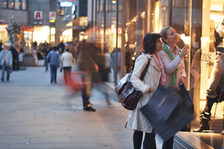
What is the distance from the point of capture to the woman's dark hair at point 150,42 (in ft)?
16.5

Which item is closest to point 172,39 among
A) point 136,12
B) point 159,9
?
point 159,9

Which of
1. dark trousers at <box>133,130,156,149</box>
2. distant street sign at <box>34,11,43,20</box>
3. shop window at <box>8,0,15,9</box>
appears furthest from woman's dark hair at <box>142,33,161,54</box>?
distant street sign at <box>34,11,43,20</box>

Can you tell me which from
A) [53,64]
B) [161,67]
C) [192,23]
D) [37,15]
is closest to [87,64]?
[192,23]

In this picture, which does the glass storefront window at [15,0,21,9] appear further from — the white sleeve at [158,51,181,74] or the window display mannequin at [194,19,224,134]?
the white sleeve at [158,51,181,74]

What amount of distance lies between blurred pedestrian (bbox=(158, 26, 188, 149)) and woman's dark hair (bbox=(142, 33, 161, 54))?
222 mm

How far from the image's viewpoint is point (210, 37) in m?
6.88

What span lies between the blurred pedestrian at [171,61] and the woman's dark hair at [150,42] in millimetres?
222

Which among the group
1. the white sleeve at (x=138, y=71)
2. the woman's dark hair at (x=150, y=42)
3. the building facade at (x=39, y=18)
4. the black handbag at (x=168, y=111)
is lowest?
the black handbag at (x=168, y=111)

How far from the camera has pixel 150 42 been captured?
16.6 ft

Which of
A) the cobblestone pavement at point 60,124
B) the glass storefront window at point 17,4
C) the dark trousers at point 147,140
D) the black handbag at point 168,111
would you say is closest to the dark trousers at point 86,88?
the cobblestone pavement at point 60,124

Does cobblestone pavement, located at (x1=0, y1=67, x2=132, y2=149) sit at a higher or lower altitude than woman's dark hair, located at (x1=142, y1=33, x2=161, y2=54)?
lower

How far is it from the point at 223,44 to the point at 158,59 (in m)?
1.47

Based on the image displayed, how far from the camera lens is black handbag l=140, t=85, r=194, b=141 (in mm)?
4621

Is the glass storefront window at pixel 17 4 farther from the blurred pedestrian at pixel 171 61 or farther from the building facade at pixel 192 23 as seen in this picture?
the blurred pedestrian at pixel 171 61
